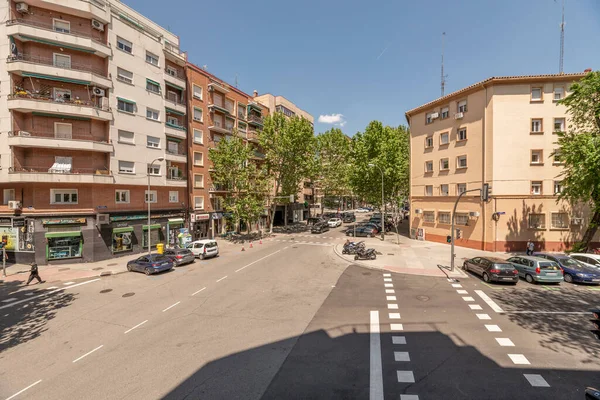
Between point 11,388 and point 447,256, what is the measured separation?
2594cm

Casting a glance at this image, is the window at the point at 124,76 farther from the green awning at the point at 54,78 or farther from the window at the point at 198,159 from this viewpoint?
the window at the point at 198,159

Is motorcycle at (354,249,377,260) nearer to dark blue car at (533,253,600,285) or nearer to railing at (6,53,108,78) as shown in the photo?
dark blue car at (533,253,600,285)

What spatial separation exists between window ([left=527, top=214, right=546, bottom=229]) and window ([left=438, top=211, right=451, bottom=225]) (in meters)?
6.48

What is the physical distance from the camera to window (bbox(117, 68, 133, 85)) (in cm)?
2316

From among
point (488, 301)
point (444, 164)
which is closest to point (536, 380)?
point (488, 301)

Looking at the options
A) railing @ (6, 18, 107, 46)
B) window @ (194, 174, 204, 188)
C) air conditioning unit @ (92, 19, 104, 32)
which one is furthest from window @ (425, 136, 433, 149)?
air conditioning unit @ (92, 19, 104, 32)

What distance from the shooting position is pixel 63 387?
23.0 feet

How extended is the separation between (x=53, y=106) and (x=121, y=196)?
8.34 metres

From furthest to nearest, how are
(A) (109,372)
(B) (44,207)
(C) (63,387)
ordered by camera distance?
(B) (44,207) < (A) (109,372) < (C) (63,387)

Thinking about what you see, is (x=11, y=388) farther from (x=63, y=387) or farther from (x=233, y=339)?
(x=233, y=339)

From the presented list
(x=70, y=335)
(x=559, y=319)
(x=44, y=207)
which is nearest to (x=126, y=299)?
(x=70, y=335)

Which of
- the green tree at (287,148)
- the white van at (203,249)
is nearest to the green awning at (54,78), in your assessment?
the white van at (203,249)

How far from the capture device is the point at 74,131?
2117 centimetres

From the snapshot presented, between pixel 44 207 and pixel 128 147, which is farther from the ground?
pixel 128 147
